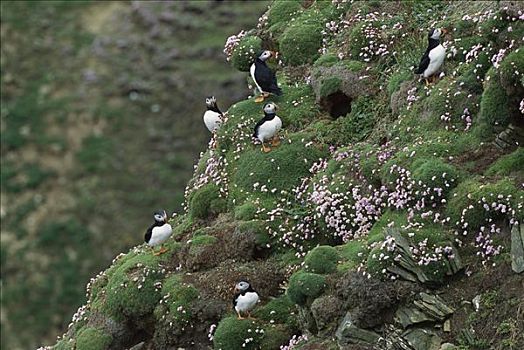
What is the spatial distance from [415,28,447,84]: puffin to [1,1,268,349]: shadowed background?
22.2m

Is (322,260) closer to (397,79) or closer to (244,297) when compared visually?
(244,297)

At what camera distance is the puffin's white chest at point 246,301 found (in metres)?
13.8

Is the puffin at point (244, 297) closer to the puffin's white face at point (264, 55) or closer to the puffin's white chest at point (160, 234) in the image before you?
the puffin's white chest at point (160, 234)

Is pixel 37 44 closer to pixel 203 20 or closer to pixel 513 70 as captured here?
pixel 203 20

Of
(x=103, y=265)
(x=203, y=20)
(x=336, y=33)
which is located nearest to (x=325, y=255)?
(x=336, y=33)

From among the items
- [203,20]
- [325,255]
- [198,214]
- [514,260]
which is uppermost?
[203,20]

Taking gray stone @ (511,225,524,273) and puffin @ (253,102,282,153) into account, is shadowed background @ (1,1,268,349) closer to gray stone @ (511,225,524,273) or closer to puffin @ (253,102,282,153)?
puffin @ (253,102,282,153)

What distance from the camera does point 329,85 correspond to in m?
17.1

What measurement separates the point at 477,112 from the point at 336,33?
508cm

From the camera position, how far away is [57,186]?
3819 centimetres

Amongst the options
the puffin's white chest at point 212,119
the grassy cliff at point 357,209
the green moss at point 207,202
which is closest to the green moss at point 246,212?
the grassy cliff at point 357,209

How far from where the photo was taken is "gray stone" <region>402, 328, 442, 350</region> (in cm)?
1176

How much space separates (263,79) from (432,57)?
3.47 metres

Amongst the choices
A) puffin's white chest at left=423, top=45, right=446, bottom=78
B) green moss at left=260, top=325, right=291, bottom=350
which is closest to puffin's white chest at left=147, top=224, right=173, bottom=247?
green moss at left=260, top=325, right=291, bottom=350
